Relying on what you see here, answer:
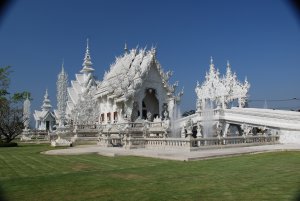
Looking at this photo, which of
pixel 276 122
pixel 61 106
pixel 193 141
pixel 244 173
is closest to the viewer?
pixel 244 173

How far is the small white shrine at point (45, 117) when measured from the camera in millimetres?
64500

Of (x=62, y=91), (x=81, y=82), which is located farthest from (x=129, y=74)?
(x=62, y=91)

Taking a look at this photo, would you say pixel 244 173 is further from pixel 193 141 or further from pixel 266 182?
pixel 193 141

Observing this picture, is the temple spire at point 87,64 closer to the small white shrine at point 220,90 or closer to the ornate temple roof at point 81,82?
the ornate temple roof at point 81,82

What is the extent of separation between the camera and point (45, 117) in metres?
64.3

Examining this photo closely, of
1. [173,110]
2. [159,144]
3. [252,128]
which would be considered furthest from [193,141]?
[173,110]

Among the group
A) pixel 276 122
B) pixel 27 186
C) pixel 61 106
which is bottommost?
pixel 27 186

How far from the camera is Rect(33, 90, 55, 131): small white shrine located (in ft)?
212

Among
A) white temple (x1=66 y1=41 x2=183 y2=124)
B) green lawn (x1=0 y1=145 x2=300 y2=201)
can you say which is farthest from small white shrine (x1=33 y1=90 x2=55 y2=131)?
green lawn (x1=0 y1=145 x2=300 y2=201)

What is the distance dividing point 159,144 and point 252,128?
11.8 m

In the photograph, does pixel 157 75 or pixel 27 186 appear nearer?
pixel 27 186

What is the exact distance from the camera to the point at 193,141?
17.5 m

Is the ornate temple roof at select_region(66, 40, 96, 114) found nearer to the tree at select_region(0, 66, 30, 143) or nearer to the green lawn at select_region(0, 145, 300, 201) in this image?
the tree at select_region(0, 66, 30, 143)

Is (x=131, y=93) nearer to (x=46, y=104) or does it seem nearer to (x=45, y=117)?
(x=45, y=117)
